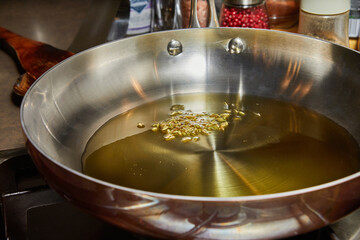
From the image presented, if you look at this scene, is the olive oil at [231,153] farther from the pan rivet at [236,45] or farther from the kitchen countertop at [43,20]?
the kitchen countertop at [43,20]

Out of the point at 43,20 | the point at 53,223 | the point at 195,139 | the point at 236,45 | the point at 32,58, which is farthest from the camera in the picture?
the point at 43,20

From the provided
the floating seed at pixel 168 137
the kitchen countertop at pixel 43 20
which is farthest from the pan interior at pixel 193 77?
the kitchen countertop at pixel 43 20

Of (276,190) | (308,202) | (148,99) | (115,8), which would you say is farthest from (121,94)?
(115,8)

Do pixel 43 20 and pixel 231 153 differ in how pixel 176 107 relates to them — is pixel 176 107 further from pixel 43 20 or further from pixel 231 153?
pixel 43 20

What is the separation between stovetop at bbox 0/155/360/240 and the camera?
0.50 metres

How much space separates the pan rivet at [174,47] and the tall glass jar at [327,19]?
249 millimetres

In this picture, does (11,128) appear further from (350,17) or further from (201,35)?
(350,17)

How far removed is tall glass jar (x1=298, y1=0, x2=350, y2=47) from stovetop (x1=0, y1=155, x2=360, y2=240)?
0.41 metres

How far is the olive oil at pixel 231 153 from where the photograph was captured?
555 mm

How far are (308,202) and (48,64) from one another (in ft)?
1.99

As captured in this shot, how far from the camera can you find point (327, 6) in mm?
803

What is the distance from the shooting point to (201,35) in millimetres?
787

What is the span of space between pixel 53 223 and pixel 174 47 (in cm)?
38

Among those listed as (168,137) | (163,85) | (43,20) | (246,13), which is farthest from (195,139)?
(43,20)
